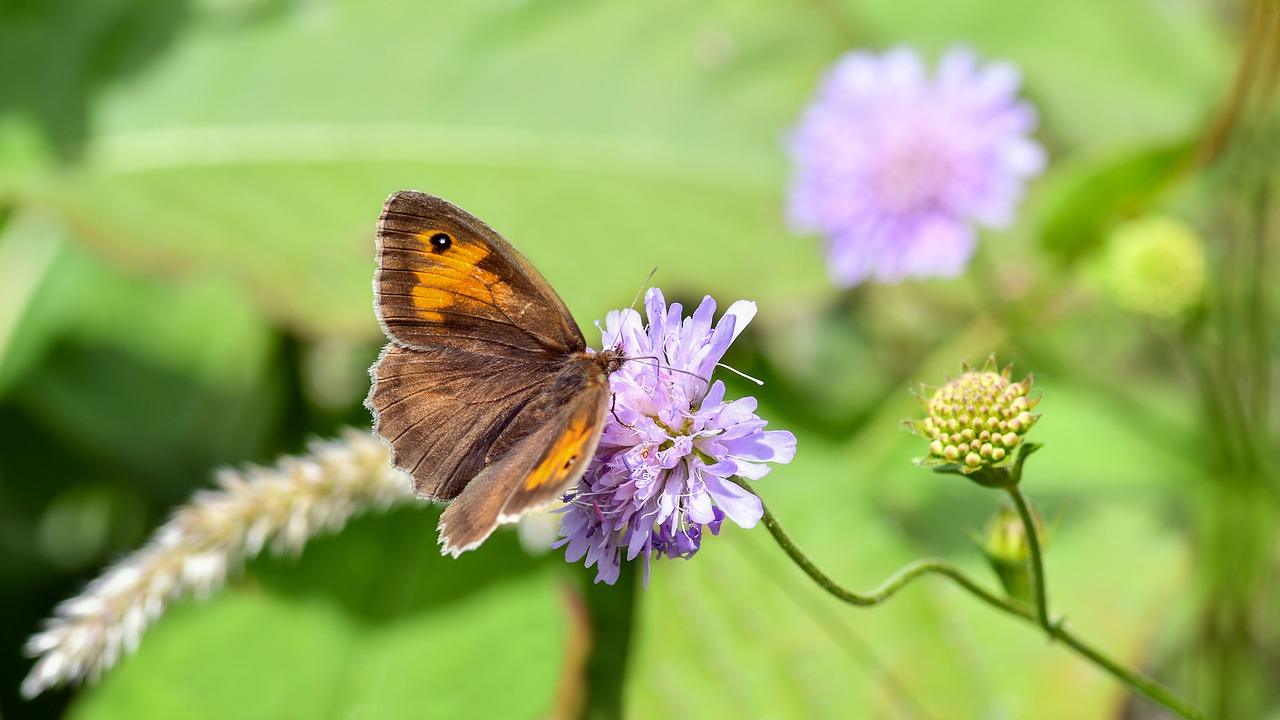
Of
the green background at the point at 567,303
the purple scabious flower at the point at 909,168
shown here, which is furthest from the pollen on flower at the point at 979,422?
the purple scabious flower at the point at 909,168

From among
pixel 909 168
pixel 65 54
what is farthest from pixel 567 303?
pixel 65 54

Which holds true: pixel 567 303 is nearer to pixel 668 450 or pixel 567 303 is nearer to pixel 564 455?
pixel 668 450

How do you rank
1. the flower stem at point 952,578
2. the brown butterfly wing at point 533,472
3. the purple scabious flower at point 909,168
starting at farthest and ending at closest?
1. the purple scabious flower at point 909,168
2. the flower stem at point 952,578
3. the brown butterfly wing at point 533,472

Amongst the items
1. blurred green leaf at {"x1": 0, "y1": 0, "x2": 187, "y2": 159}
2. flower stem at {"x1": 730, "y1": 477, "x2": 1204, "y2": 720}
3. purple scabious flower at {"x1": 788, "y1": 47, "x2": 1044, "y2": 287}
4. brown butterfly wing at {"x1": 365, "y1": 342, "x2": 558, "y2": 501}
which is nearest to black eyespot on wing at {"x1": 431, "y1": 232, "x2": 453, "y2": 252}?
brown butterfly wing at {"x1": 365, "y1": 342, "x2": 558, "y2": 501}

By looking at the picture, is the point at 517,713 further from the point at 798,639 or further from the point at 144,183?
the point at 144,183

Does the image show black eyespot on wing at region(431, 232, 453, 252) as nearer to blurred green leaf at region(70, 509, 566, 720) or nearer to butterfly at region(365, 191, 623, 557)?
butterfly at region(365, 191, 623, 557)

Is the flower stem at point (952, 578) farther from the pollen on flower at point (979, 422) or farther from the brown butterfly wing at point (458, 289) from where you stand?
the brown butterfly wing at point (458, 289)
